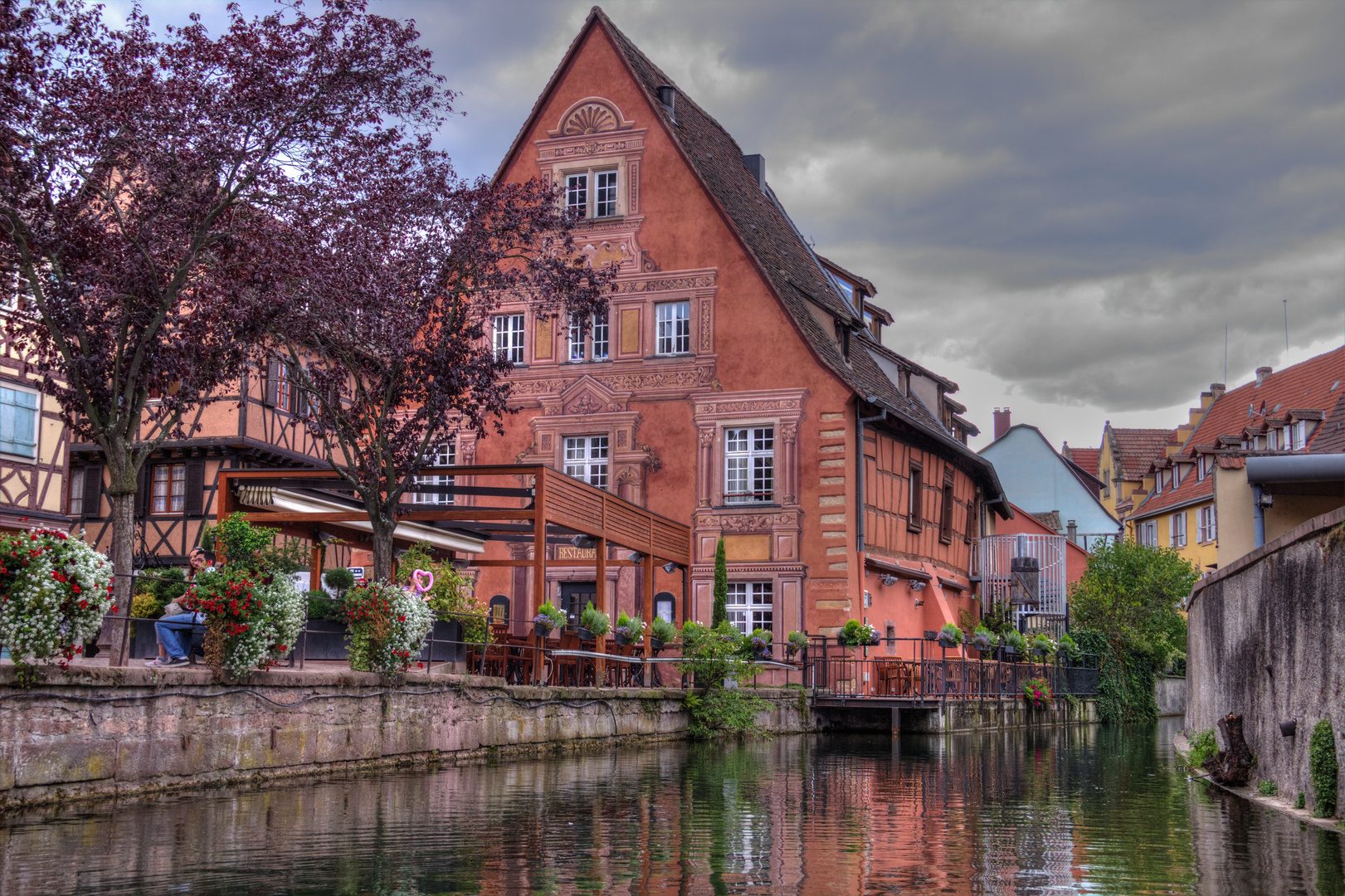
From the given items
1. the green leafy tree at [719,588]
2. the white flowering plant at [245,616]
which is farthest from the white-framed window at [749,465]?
the white flowering plant at [245,616]

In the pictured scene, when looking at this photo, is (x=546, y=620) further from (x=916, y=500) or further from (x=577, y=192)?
(x=916, y=500)

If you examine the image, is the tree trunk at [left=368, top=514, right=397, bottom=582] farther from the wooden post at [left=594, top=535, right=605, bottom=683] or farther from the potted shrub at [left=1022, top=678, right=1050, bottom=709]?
the potted shrub at [left=1022, top=678, right=1050, bottom=709]

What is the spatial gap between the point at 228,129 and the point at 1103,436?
73.3 m

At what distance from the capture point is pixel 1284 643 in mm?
11953

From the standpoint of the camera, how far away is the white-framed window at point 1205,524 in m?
57.4

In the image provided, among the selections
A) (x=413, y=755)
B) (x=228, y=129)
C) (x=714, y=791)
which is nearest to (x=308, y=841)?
(x=714, y=791)

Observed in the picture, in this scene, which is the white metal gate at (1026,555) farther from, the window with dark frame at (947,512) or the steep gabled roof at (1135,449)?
the steep gabled roof at (1135,449)

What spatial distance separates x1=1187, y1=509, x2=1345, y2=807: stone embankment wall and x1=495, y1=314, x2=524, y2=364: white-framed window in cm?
2035

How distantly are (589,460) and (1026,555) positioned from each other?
50.8ft

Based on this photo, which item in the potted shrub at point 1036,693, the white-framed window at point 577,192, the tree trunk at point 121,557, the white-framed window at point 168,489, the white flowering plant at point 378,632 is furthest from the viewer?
the white-framed window at point 577,192

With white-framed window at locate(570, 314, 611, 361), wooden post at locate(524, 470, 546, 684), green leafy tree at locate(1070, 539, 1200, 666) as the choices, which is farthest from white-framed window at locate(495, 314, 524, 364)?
green leafy tree at locate(1070, 539, 1200, 666)

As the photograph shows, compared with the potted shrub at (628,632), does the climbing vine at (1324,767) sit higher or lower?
lower

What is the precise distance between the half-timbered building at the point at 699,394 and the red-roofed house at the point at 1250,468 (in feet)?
24.5

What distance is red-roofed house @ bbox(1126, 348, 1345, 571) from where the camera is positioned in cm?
1892
